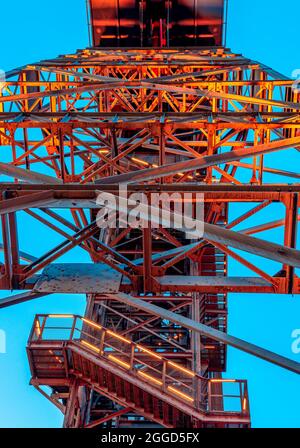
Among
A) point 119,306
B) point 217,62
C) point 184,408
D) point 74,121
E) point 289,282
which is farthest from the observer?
point 119,306

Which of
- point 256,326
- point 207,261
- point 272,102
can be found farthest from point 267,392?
point 272,102

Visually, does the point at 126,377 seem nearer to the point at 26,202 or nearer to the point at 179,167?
the point at 179,167

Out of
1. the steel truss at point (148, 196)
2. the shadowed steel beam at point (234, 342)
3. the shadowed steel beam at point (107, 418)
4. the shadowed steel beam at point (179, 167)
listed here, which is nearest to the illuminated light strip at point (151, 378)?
the steel truss at point (148, 196)

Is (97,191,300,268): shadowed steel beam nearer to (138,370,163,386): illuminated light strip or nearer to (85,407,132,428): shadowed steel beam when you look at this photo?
(138,370,163,386): illuminated light strip

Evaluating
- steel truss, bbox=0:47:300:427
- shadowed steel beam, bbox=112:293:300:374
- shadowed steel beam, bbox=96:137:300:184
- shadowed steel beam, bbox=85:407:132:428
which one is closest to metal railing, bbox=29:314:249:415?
steel truss, bbox=0:47:300:427

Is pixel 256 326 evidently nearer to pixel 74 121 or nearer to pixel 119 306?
pixel 119 306

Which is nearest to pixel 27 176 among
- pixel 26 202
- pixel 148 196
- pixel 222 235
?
pixel 26 202
